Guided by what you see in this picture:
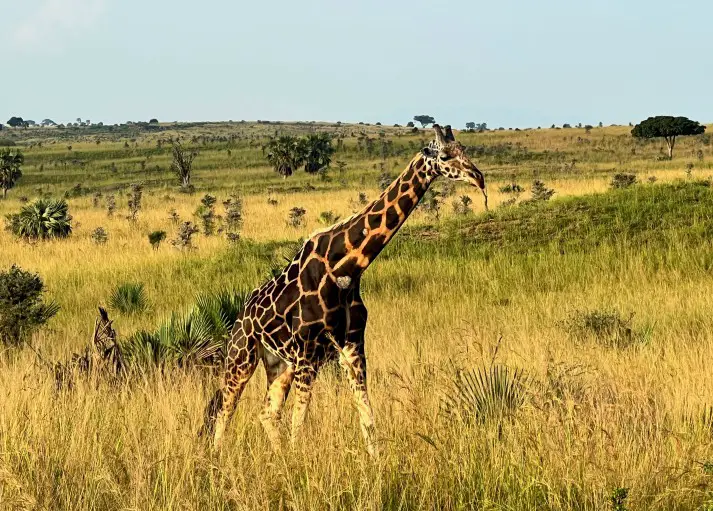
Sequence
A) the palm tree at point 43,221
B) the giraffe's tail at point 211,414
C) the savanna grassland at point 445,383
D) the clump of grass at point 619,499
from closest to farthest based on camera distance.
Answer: the clump of grass at point 619,499 < the savanna grassland at point 445,383 < the giraffe's tail at point 211,414 < the palm tree at point 43,221

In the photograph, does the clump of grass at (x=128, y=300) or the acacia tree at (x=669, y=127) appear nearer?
the clump of grass at (x=128, y=300)

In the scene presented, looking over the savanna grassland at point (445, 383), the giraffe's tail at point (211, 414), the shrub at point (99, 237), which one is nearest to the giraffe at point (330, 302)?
the giraffe's tail at point (211, 414)

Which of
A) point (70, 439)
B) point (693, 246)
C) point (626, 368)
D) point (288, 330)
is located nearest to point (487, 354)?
point (626, 368)

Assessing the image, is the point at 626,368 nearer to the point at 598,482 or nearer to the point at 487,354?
the point at 487,354

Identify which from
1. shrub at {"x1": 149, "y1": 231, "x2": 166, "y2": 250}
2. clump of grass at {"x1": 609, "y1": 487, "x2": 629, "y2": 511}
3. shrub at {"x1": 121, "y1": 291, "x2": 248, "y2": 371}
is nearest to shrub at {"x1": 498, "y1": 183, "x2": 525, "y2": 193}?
shrub at {"x1": 149, "y1": 231, "x2": 166, "y2": 250}

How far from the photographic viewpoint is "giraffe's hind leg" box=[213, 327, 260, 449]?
513 cm

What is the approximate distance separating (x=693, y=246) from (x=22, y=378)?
12.3 m

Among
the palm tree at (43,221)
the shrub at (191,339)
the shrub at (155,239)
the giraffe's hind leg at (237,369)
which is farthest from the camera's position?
the palm tree at (43,221)

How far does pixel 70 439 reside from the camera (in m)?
4.91

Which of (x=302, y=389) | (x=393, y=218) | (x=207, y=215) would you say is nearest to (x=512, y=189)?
(x=207, y=215)

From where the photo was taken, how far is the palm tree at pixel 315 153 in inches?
2753

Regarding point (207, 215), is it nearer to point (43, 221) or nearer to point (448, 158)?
point (43, 221)

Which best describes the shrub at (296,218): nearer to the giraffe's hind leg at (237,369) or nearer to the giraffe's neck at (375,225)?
the giraffe's hind leg at (237,369)

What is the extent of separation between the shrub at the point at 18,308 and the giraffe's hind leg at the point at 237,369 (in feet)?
20.5
